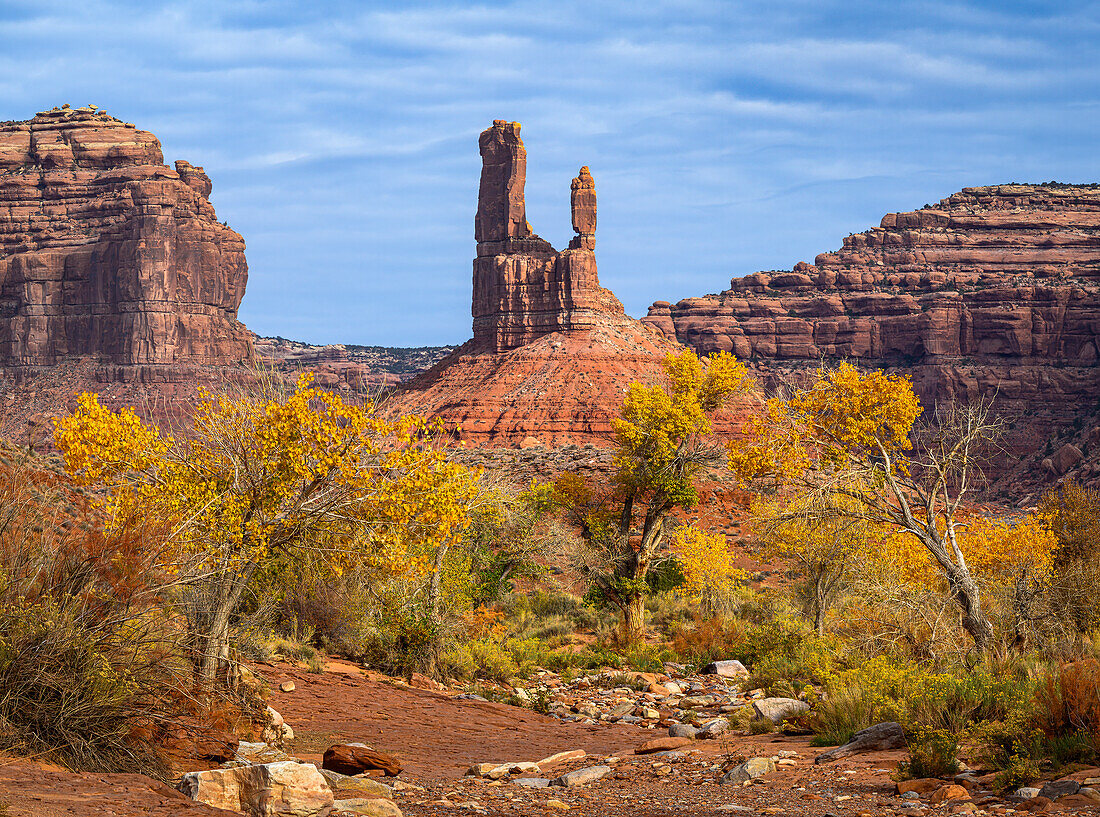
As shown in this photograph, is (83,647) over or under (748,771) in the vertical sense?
over

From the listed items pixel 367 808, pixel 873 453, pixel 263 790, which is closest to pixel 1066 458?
pixel 873 453

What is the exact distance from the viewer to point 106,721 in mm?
10273

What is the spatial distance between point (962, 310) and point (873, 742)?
402 feet

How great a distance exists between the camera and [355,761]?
12.8 meters

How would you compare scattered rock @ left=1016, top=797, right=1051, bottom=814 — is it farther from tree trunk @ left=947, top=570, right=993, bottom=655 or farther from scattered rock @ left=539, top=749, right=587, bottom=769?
tree trunk @ left=947, top=570, right=993, bottom=655

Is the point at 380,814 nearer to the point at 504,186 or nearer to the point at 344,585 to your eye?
the point at 344,585

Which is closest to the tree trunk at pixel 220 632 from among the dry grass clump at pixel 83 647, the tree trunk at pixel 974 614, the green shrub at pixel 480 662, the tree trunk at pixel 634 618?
the dry grass clump at pixel 83 647

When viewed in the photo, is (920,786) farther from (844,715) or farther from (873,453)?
(873,453)

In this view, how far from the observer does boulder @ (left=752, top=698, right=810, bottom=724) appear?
610 inches

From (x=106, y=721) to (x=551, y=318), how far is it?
92.5 m

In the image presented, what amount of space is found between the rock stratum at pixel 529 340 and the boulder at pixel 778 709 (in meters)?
66.1

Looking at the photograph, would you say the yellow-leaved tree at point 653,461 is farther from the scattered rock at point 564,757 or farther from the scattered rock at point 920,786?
the scattered rock at point 920,786

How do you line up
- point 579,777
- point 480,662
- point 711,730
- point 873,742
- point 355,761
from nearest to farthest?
point 873,742
point 579,777
point 355,761
point 711,730
point 480,662

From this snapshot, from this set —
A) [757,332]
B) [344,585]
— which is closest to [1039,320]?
[757,332]
